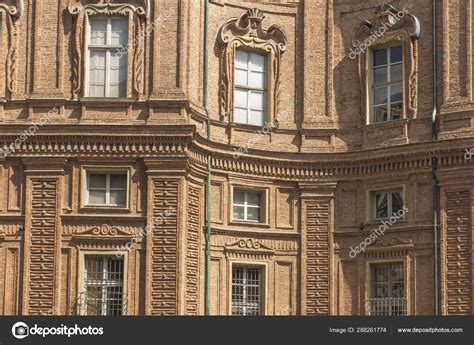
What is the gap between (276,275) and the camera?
1586 inches

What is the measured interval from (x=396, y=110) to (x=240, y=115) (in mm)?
5073

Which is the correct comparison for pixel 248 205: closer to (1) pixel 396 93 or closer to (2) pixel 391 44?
(1) pixel 396 93

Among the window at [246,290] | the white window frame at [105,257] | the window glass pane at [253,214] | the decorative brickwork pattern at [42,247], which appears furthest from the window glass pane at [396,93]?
the decorative brickwork pattern at [42,247]

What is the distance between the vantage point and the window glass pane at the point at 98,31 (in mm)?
39000

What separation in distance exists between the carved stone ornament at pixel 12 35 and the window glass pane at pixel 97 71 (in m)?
2.32

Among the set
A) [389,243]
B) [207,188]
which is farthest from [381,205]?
[207,188]

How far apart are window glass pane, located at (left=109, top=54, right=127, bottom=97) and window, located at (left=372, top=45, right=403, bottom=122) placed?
8312mm

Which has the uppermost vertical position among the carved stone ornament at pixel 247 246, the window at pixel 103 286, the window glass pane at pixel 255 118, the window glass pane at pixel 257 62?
the window glass pane at pixel 257 62

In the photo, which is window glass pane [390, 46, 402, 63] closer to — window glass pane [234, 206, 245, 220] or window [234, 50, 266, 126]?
window [234, 50, 266, 126]

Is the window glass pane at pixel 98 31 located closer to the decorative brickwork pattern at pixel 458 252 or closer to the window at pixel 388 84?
the window at pixel 388 84

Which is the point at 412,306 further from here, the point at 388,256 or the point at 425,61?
the point at 425,61

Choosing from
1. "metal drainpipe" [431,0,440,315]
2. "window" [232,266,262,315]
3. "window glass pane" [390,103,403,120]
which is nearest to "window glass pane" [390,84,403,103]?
"window glass pane" [390,103,403,120]
